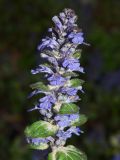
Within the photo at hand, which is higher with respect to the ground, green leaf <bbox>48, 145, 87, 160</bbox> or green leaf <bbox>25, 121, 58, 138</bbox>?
green leaf <bbox>25, 121, 58, 138</bbox>

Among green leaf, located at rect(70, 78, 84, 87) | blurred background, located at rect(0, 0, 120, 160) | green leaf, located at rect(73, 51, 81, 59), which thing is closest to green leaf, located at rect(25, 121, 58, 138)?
green leaf, located at rect(70, 78, 84, 87)

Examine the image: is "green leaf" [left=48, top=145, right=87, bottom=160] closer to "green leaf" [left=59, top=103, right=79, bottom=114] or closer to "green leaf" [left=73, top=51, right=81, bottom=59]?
"green leaf" [left=59, top=103, right=79, bottom=114]

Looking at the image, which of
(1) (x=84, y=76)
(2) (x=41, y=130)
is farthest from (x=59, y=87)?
(1) (x=84, y=76)

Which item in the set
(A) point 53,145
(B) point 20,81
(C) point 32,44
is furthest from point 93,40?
(A) point 53,145

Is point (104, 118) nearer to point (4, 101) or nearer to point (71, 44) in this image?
point (4, 101)

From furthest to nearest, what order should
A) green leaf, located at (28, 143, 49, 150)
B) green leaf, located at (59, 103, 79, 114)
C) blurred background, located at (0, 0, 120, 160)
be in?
blurred background, located at (0, 0, 120, 160), green leaf, located at (28, 143, 49, 150), green leaf, located at (59, 103, 79, 114)

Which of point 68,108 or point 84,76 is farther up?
point 84,76

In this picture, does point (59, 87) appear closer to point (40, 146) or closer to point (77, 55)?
point (77, 55)
